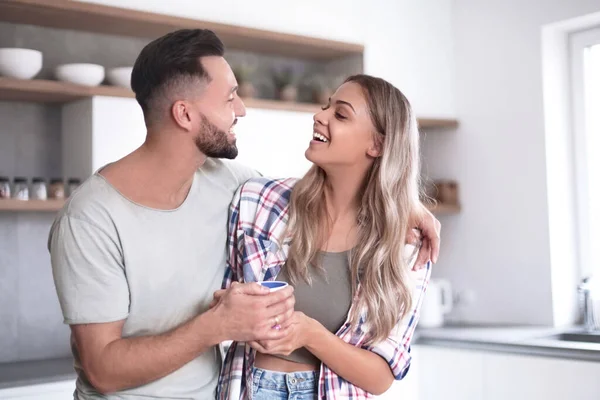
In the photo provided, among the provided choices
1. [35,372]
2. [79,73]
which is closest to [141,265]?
[35,372]

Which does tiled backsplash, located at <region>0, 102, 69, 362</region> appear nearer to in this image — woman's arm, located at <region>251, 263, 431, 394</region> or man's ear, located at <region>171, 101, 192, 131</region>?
man's ear, located at <region>171, 101, 192, 131</region>

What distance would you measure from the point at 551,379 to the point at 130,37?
2243mm

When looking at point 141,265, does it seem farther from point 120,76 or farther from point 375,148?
point 120,76

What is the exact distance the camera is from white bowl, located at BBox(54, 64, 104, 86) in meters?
3.16

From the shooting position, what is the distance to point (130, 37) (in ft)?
11.8

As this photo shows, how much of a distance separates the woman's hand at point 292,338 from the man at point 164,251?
0.02 metres

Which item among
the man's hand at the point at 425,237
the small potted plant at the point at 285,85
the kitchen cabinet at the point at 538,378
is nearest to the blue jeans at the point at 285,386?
the man's hand at the point at 425,237

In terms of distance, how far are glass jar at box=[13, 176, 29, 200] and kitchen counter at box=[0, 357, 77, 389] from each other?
0.64 m

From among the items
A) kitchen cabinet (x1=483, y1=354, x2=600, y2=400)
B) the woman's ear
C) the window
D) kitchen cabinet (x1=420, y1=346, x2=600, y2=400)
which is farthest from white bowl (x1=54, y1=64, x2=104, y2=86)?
the window

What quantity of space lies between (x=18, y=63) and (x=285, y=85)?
127 cm

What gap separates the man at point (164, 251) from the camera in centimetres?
174

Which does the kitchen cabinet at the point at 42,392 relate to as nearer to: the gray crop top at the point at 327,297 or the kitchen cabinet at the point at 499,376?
the gray crop top at the point at 327,297

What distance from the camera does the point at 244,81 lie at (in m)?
3.67

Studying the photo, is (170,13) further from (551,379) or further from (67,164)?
(551,379)
